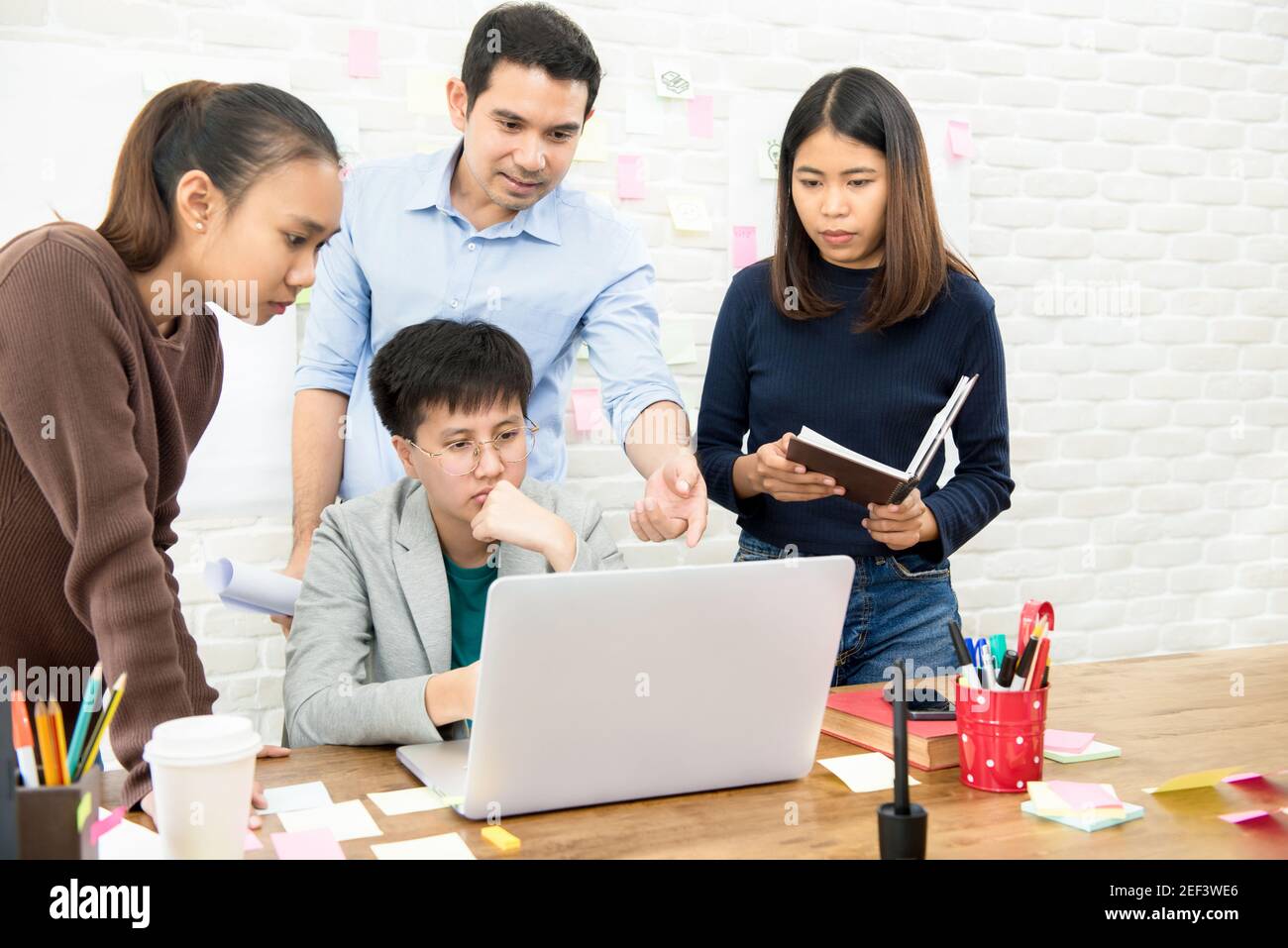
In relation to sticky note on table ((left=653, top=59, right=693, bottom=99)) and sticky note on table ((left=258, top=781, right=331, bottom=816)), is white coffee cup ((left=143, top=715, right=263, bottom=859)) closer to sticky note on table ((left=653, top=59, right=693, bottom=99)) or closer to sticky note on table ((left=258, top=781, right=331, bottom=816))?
sticky note on table ((left=258, top=781, right=331, bottom=816))

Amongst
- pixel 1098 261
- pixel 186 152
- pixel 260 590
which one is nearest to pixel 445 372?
pixel 260 590

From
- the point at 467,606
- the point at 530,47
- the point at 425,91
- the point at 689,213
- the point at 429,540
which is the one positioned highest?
the point at 425,91

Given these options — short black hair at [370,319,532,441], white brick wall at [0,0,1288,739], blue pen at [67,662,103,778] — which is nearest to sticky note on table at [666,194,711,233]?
white brick wall at [0,0,1288,739]

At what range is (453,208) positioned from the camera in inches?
84.6

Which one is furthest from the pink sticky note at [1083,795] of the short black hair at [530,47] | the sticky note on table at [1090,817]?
the short black hair at [530,47]

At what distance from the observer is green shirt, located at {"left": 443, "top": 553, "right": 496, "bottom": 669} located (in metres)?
1.71

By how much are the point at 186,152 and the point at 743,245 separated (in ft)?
6.50

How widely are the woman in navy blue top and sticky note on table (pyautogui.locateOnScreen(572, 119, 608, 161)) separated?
0.98m

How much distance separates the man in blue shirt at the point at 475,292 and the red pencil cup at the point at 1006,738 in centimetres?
92

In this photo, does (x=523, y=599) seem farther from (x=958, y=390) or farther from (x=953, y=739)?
(x=958, y=390)

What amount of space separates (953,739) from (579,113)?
3.99 ft

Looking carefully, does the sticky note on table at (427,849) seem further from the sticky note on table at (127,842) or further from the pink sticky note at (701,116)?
the pink sticky note at (701,116)

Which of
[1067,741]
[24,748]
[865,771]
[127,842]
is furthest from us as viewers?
[1067,741]

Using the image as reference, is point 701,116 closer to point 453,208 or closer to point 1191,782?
point 453,208
